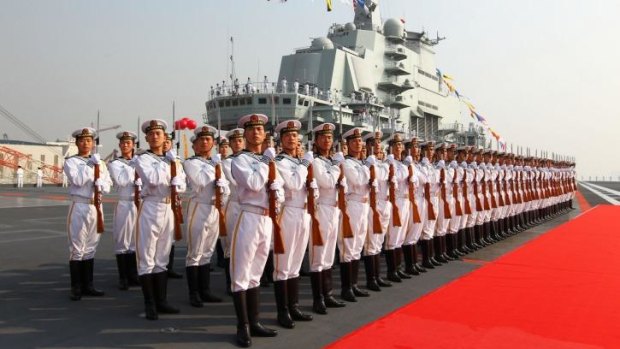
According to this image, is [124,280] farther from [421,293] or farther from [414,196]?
[414,196]

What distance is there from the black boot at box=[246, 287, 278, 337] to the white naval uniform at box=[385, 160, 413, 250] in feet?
8.82

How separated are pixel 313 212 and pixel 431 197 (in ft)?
10.8

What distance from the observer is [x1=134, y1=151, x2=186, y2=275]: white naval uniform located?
15.3 ft

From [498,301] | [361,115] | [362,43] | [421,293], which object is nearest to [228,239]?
[421,293]

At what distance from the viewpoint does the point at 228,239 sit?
593cm

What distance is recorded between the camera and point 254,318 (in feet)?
13.6

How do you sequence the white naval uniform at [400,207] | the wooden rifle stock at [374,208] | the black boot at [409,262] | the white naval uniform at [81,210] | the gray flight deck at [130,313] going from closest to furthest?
the gray flight deck at [130,313] → the white naval uniform at [81,210] → the wooden rifle stock at [374,208] → the white naval uniform at [400,207] → the black boot at [409,262]

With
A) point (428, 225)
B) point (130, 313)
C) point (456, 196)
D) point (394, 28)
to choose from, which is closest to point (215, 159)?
point (130, 313)

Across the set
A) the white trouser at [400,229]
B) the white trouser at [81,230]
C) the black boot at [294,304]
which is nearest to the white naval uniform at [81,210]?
the white trouser at [81,230]

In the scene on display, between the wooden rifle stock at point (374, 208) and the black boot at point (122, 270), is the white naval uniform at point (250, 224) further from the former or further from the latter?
the black boot at point (122, 270)

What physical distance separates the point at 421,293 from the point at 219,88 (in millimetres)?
31049

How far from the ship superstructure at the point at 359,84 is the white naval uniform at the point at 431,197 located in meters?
22.1

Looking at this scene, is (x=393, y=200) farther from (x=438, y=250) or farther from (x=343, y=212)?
(x=438, y=250)

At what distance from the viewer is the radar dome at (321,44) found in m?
35.1
